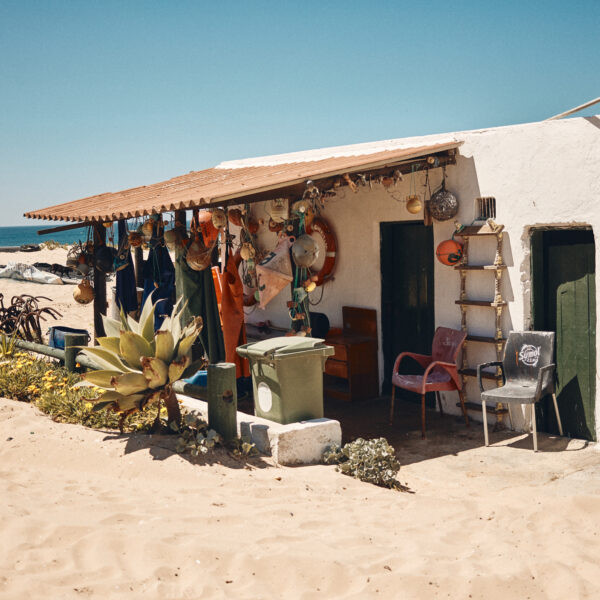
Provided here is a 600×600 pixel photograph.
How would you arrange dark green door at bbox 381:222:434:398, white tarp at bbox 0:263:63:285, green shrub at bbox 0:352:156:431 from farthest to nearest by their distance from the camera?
white tarp at bbox 0:263:63:285
dark green door at bbox 381:222:434:398
green shrub at bbox 0:352:156:431

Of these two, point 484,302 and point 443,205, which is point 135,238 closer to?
point 443,205

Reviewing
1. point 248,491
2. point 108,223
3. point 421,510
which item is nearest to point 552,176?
point 421,510

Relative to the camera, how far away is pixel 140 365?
5336 millimetres

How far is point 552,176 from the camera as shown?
20.4 feet

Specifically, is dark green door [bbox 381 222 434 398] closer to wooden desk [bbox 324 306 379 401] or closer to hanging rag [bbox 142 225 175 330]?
wooden desk [bbox 324 306 379 401]

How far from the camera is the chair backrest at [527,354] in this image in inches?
247

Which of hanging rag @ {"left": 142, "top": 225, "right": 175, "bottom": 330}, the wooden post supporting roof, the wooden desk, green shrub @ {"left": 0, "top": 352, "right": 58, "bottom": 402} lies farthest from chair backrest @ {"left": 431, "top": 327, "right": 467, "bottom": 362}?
the wooden post supporting roof

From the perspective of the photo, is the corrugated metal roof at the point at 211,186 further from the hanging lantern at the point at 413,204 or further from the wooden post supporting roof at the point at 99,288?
the hanging lantern at the point at 413,204

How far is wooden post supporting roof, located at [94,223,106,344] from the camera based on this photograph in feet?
28.1

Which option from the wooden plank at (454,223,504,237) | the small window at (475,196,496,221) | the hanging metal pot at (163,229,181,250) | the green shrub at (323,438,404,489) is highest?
the small window at (475,196,496,221)

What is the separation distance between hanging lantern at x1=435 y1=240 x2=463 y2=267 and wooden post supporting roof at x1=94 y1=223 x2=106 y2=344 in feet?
14.4

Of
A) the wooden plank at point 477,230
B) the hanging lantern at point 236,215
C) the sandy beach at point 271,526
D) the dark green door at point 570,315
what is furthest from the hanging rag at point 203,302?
the dark green door at point 570,315

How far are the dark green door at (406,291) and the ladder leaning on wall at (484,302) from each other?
0.67 m

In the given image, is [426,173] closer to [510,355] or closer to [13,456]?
[510,355]
